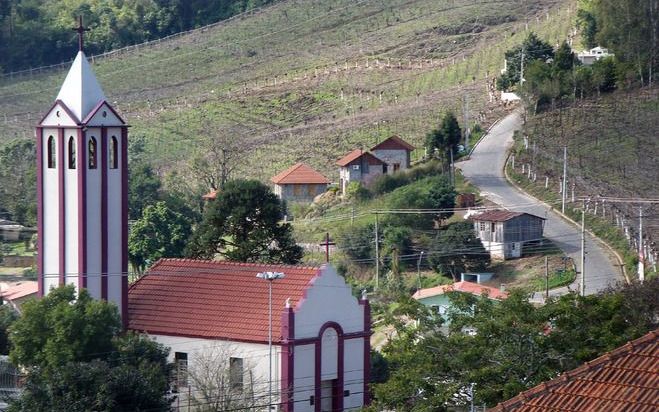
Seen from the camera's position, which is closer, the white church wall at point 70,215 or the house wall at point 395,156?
the white church wall at point 70,215

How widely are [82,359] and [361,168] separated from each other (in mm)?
35442

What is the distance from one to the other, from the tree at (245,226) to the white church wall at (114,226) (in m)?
9.51

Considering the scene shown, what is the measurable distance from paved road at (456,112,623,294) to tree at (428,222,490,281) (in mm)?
2799

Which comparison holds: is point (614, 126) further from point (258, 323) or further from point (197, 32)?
point (197, 32)

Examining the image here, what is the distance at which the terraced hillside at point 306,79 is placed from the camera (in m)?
82.9

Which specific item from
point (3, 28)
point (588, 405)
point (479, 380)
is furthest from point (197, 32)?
point (588, 405)

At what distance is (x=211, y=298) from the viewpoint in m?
37.9

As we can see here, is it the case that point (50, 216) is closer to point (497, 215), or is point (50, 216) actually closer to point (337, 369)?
point (337, 369)

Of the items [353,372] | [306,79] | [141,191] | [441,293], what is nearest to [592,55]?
[306,79]

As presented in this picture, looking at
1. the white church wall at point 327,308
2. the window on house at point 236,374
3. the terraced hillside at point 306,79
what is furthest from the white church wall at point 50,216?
the terraced hillside at point 306,79

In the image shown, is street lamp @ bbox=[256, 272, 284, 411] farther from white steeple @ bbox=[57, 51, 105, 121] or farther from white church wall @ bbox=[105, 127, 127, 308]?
white steeple @ bbox=[57, 51, 105, 121]

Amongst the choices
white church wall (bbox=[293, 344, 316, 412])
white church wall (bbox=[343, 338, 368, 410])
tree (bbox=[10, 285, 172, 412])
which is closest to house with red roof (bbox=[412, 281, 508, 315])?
white church wall (bbox=[343, 338, 368, 410])

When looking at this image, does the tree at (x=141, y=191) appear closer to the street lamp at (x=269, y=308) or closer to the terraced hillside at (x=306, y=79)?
the terraced hillside at (x=306, y=79)

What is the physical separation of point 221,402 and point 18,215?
35.2 metres
